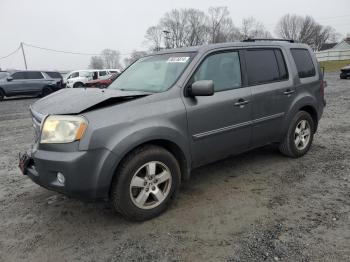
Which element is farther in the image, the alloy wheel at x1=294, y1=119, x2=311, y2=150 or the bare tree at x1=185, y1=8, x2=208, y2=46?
the bare tree at x1=185, y1=8, x2=208, y2=46

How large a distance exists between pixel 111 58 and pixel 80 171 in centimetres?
8907

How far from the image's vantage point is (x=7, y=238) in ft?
10.7

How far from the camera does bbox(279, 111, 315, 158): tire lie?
5.04 m

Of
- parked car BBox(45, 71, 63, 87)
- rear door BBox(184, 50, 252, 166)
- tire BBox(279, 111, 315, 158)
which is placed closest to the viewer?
rear door BBox(184, 50, 252, 166)

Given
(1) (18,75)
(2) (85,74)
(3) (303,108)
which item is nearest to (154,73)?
(3) (303,108)

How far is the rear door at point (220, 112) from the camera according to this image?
3.77 metres

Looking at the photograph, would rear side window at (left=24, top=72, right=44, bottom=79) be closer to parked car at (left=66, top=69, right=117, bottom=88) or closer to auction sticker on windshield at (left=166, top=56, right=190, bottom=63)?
parked car at (left=66, top=69, right=117, bottom=88)

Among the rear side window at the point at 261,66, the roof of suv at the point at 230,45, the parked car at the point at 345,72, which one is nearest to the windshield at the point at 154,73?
the roof of suv at the point at 230,45

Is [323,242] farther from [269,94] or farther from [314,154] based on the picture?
[314,154]

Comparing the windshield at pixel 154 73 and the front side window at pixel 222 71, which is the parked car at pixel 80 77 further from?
the front side window at pixel 222 71

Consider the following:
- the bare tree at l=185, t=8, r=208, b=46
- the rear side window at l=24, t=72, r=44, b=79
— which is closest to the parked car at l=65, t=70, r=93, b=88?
the rear side window at l=24, t=72, r=44, b=79

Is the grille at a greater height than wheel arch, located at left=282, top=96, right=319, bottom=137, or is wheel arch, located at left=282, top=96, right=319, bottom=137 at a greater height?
the grille

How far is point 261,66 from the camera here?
457cm

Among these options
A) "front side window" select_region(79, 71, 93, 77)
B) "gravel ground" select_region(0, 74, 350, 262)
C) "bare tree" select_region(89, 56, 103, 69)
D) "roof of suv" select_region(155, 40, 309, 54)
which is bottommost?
"gravel ground" select_region(0, 74, 350, 262)
